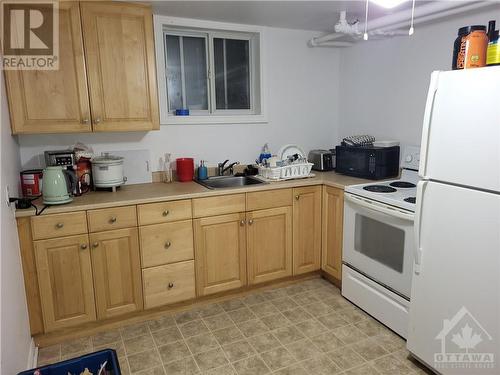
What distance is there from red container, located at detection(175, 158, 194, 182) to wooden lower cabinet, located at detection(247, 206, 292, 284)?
2.04 feet

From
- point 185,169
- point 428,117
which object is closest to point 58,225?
point 185,169

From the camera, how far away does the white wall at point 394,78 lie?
8.67ft

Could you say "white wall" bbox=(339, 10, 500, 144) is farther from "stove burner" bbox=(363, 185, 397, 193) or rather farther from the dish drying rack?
the dish drying rack

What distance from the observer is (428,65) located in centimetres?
275

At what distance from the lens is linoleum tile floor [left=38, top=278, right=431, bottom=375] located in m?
2.09

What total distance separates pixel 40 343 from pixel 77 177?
1.10 m

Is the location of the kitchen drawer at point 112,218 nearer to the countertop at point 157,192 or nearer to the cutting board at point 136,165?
the countertop at point 157,192

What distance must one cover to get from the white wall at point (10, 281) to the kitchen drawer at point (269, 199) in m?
1.52

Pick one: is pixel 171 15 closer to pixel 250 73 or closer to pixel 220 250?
pixel 250 73

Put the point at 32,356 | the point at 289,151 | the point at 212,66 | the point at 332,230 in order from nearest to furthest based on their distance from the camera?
1. the point at 32,356
2. the point at 332,230
3. the point at 212,66
4. the point at 289,151

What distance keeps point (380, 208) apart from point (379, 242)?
10.6 inches

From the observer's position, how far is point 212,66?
3.15 meters

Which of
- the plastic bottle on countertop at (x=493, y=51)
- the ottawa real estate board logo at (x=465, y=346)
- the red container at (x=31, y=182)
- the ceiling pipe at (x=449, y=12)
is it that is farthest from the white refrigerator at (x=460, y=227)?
the red container at (x=31, y=182)

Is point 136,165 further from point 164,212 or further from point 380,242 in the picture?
point 380,242
